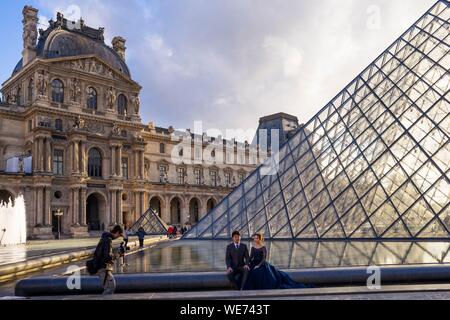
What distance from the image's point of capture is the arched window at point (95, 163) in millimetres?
39469

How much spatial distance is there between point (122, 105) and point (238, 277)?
38.8m

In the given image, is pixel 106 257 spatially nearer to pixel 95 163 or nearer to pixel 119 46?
pixel 95 163

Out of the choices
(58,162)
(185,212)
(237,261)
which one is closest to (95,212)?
(58,162)

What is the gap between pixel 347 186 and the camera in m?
Result: 16.4

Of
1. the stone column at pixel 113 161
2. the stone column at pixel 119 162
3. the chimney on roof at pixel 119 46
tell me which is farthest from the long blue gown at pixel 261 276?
the chimney on roof at pixel 119 46

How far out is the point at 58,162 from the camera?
122 ft

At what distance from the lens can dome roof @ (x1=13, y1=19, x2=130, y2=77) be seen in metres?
38.8

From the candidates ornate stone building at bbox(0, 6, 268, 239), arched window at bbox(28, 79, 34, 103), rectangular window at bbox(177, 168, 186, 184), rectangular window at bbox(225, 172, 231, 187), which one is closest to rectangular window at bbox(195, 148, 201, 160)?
rectangular window at bbox(177, 168, 186, 184)

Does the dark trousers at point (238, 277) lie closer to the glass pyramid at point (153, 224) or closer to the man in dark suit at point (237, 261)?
the man in dark suit at point (237, 261)

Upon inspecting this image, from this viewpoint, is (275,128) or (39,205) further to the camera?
(275,128)

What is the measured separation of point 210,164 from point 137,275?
48.0m
